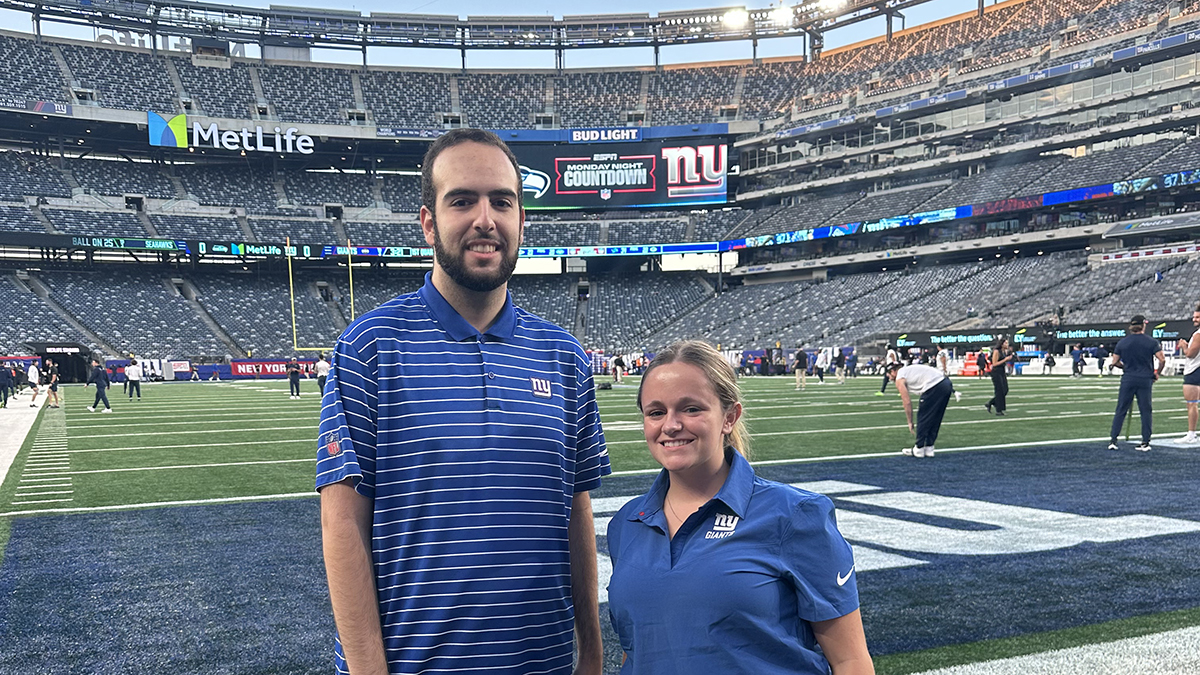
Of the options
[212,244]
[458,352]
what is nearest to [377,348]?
[458,352]

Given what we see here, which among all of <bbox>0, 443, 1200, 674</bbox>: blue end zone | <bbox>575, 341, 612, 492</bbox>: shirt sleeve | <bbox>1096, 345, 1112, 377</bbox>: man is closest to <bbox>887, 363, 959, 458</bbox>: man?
<bbox>0, 443, 1200, 674</bbox>: blue end zone

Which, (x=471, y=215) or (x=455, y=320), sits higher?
(x=471, y=215)

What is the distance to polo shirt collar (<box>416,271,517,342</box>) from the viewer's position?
7.18 feet

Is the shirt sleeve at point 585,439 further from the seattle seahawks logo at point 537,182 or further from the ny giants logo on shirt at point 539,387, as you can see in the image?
the seattle seahawks logo at point 537,182

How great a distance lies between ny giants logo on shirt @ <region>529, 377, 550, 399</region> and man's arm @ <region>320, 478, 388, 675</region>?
1.66 ft

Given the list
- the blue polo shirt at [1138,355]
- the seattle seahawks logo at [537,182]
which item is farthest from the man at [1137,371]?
the seattle seahawks logo at [537,182]

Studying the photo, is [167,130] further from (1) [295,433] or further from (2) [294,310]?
(1) [295,433]

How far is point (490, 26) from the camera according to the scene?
2625 inches

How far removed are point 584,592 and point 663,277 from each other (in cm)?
6403

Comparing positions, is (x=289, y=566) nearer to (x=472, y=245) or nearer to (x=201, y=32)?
(x=472, y=245)

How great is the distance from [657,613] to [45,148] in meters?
66.5

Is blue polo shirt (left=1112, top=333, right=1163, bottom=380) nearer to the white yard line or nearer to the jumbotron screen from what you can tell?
the white yard line

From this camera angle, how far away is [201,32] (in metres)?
60.3

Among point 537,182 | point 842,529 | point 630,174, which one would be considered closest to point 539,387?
point 842,529
